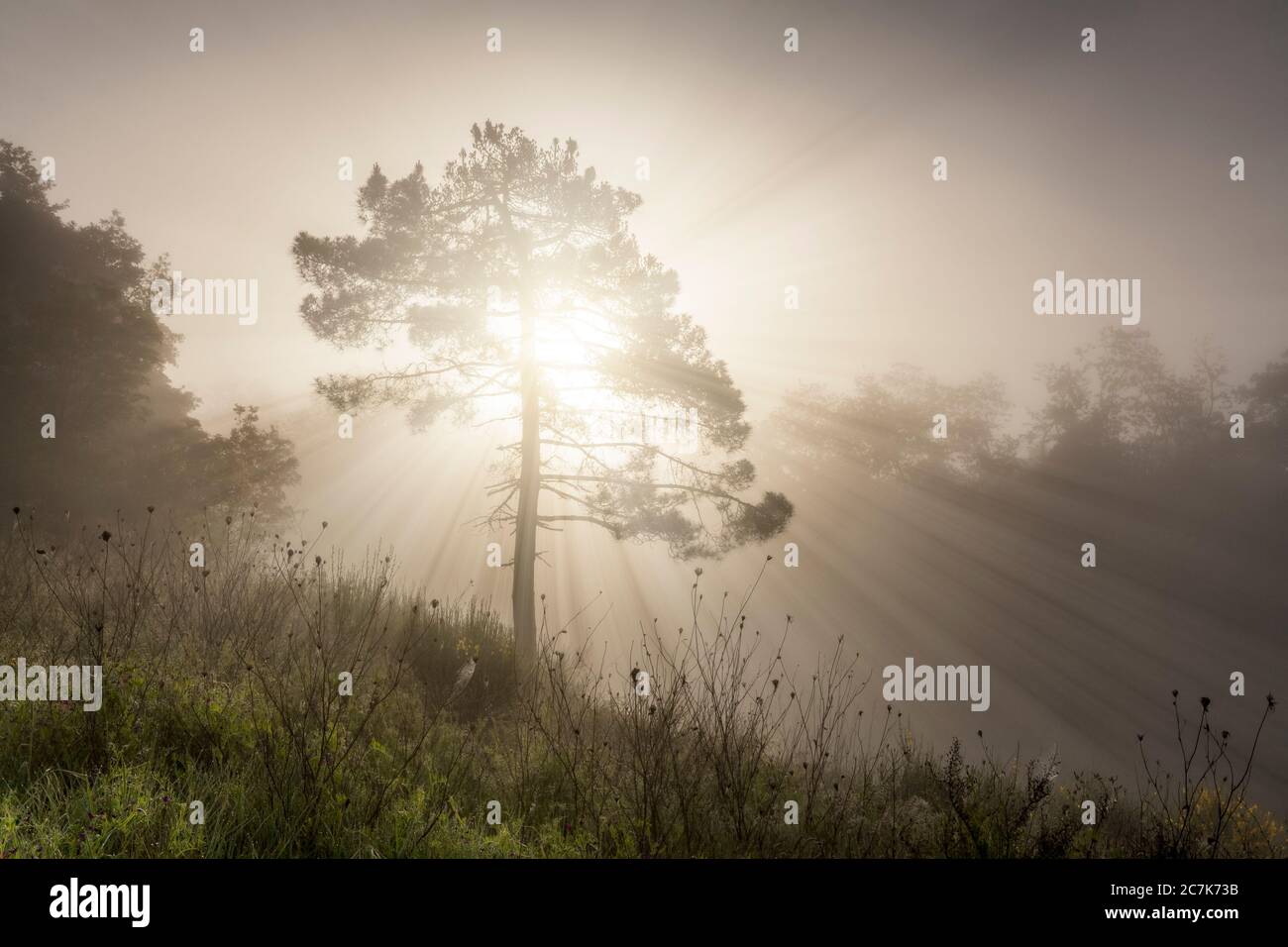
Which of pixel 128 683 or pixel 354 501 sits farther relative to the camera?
pixel 354 501

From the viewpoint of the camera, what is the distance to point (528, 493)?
12.3m

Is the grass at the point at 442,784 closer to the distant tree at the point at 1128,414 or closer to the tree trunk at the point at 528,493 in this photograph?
the tree trunk at the point at 528,493

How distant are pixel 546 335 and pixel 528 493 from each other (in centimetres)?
324

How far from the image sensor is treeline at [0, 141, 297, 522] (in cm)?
1403

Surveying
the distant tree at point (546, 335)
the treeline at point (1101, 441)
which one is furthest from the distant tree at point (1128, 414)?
the distant tree at point (546, 335)

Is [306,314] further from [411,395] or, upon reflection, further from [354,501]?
[354,501]

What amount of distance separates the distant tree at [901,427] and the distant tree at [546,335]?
33217 mm

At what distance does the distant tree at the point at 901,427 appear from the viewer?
42.1m
